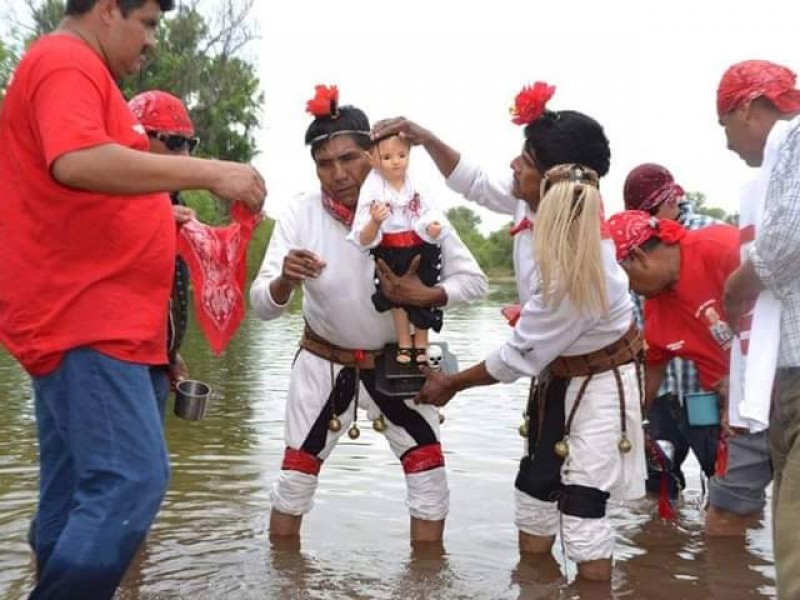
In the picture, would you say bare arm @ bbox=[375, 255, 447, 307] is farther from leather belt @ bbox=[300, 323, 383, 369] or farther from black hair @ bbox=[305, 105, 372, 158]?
black hair @ bbox=[305, 105, 372, 158]

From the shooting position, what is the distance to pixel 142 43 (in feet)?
11.2

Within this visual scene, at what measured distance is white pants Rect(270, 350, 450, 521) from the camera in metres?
5.04

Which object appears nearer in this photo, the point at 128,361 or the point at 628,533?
the point at 128,361

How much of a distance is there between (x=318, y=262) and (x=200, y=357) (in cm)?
907

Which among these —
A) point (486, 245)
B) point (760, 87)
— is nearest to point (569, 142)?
point (760, 87)

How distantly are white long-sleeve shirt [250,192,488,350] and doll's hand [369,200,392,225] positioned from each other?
0.35m

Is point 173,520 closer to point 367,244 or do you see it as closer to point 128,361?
point 367,244

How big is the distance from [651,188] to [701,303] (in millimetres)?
1279

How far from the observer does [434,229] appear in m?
4.89

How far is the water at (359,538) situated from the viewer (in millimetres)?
4590

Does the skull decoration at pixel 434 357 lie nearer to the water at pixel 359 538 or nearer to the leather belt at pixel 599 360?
the leather belt at pixel 599 360

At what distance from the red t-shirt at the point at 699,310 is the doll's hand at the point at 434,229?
1236 mm

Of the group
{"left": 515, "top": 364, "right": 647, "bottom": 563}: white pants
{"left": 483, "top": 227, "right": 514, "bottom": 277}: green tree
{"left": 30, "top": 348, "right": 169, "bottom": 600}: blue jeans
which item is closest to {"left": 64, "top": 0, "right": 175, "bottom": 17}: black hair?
{"left": 30, "top": 348, "right": 169, "bottom": 600}: blue jeans

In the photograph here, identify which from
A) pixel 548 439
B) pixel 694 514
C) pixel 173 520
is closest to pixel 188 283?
pixel 173 520
